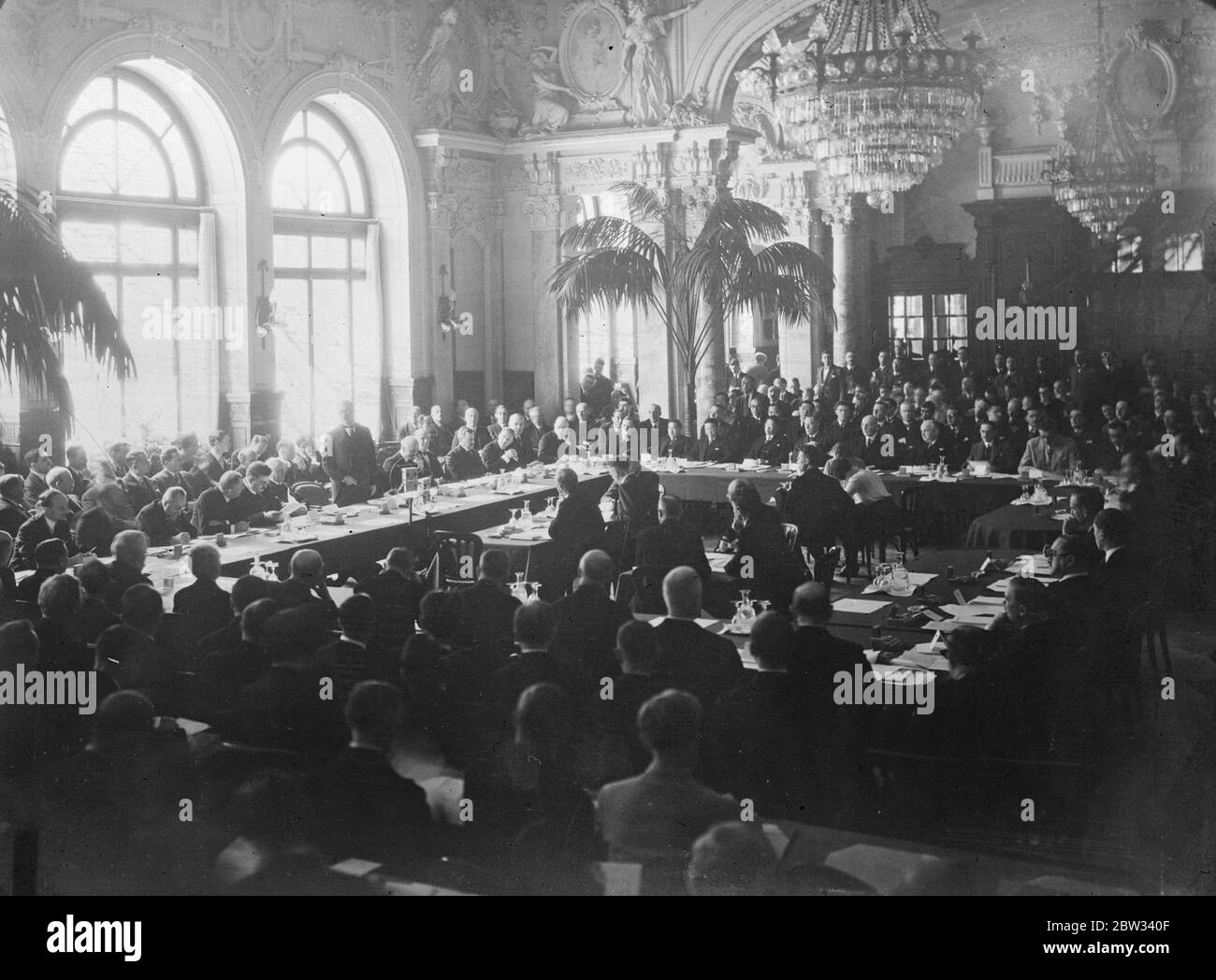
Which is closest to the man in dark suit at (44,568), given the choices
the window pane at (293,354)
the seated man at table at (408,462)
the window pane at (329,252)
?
the seated man at table at (408,462)

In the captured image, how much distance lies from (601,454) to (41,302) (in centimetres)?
893

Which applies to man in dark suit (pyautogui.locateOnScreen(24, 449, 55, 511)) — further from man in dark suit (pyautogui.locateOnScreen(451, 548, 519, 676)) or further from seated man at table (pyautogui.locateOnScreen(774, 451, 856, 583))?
seated man at table (pyautogui.locateOnScreen(774, 451, 856, 583))

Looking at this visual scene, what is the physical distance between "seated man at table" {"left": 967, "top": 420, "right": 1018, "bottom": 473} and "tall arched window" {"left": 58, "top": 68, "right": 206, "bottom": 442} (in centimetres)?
813

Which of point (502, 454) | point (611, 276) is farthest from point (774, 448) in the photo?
point (502, 454)

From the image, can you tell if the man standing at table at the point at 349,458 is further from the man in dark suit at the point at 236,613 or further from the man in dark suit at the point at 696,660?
the man in dark suit at the point at 696,660

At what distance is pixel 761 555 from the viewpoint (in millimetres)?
8812

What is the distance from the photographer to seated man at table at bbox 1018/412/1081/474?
38.9ft

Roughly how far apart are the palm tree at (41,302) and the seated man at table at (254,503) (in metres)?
3.93

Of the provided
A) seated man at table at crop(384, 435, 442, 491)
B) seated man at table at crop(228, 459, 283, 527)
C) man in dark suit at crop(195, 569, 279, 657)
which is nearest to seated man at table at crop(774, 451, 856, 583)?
seated man at table at crop(228, 459, 283, 527)

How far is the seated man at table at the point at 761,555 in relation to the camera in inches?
344

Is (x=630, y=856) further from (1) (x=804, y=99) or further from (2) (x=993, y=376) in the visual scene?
(2) (x=993, y=376)

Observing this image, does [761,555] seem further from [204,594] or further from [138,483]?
[138,483]

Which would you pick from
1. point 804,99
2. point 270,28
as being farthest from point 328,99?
point 804,99

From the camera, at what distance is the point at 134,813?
606 centimetres
